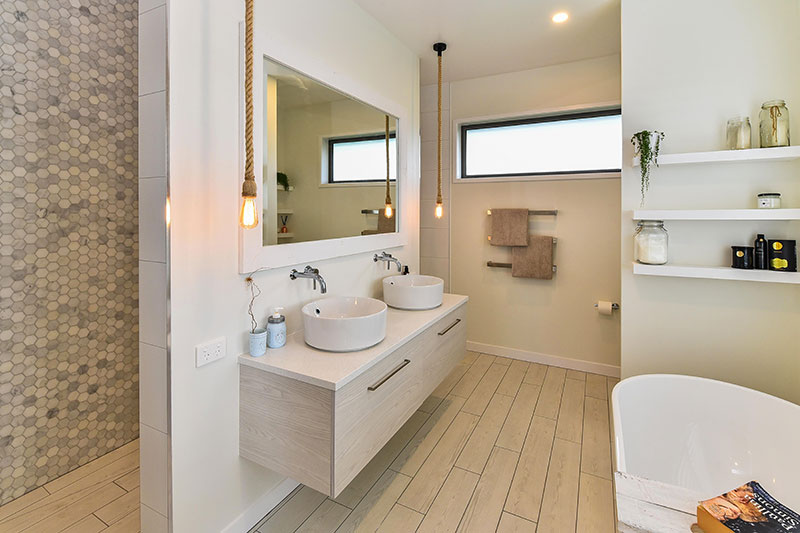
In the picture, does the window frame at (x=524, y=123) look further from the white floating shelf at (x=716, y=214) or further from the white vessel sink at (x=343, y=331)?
the white vessel sink at (x=343, y=331)

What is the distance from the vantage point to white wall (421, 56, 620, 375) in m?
3.29

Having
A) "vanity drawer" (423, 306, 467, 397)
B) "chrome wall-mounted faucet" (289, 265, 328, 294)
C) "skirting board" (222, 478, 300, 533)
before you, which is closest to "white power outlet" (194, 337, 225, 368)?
"chrome wall-mounted faucet" (289, 265, 328, 294)

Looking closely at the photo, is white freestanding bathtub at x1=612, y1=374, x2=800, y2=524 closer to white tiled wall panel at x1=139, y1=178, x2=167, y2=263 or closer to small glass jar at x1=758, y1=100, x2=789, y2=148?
small glass jar at x1=758, y1=100, x2=789, y2=148

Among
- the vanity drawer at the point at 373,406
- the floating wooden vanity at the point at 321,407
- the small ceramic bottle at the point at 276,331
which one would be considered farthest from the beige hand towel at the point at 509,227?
the small ceramic bottle at the point at 276,331

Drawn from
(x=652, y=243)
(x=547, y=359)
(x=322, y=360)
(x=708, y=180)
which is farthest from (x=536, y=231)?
(x=322, y=360)

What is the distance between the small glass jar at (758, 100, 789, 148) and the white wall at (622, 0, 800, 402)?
88 millimetres

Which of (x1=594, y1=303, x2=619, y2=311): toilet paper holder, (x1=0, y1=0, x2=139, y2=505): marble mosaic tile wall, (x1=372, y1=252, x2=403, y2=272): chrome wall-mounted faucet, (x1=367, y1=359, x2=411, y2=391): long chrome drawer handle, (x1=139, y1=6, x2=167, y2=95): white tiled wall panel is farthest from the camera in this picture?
(x1=594, y1=303, x2=619, y2=311): toilet paper holder

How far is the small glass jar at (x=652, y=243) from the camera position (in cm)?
227

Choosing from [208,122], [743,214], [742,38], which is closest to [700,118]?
[742,38]

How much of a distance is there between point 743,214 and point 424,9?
7.16 feet

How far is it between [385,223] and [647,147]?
1660 millimetres

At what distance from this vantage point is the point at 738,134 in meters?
2.09

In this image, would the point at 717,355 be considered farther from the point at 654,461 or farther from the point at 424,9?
the point at 424,9

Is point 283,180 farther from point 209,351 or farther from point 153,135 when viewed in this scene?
point 209,351
